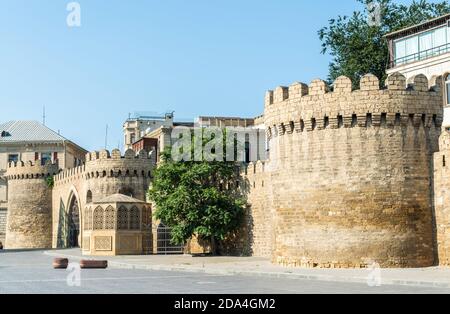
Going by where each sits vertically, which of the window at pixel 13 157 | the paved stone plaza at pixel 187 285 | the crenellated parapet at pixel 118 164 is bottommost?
the paved stone plaza at pixel 187 285

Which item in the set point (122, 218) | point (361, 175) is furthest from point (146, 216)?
point (361, 175)

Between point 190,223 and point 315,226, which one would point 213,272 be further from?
point 190,223

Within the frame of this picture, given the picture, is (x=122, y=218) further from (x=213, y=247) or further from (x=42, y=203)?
(x=42, y=203)

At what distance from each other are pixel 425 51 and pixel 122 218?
1928 centimetres

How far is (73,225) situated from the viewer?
198 ft

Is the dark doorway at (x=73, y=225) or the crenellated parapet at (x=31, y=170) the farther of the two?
the crenellated parapet at (x=31, y=170)

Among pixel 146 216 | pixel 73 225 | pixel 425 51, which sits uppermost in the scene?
pixel 425 51

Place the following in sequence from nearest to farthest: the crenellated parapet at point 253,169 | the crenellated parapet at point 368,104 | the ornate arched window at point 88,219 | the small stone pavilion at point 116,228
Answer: the crenellated parapet at point 368,104, the crenellated parapet at point 253,169, the small stone pavilion at point 116,228, the ornate arched window at point 88,219

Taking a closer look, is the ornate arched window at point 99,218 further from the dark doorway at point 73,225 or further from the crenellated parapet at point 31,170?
the crenellated parapet at point 31,170

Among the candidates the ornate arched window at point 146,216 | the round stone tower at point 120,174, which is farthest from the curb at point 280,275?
the round stone tower at point 120,174

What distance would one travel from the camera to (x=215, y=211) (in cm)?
3759

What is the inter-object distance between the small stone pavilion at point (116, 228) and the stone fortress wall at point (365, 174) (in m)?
16.3

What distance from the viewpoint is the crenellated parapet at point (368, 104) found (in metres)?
26.2
